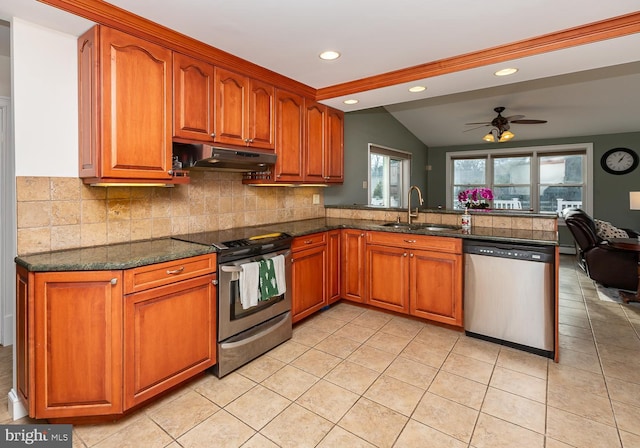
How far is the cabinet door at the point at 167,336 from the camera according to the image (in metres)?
1.88

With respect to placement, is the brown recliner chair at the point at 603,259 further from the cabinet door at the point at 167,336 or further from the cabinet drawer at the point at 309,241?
the cabinet door at the point at 167,336

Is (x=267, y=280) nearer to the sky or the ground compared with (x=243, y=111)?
nearer to the ground

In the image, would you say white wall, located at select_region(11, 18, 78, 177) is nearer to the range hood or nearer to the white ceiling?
the white ceiling

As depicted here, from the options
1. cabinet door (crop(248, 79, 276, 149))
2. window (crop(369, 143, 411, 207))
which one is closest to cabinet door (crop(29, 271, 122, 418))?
cabinet door (crop(248, 79, 276, 149))

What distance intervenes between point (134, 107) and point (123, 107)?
0.07 m

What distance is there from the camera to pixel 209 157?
2410 mm

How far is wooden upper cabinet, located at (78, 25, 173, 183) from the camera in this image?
6.49 ft

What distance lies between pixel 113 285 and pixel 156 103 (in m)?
1.18

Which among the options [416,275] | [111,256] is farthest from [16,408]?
[416,275]

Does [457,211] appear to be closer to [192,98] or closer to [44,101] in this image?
[192,98]

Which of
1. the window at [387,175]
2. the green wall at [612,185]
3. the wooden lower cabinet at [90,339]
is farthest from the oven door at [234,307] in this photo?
the green wall at [612,185]

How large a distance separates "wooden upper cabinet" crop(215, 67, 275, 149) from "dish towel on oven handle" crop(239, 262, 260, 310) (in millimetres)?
1010

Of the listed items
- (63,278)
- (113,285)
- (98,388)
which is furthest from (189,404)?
(63,278)

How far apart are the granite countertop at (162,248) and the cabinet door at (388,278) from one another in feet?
0.75
